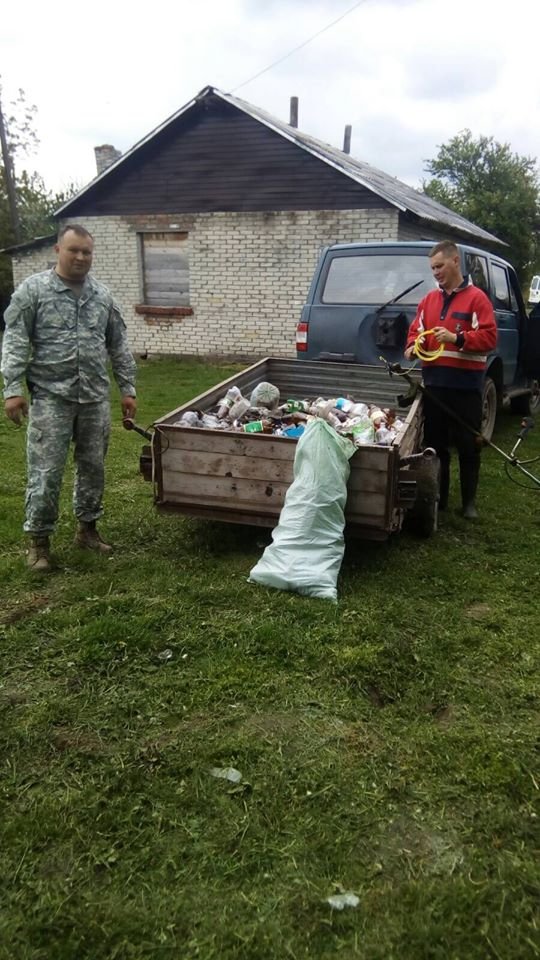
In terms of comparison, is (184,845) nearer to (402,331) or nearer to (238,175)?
(402,331)

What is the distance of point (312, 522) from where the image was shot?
3.79 metres

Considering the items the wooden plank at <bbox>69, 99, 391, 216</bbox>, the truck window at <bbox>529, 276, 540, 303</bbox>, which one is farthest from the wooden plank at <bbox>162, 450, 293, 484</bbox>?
the wooden plank at <bbox>69, 99, 391, 216</bbox>

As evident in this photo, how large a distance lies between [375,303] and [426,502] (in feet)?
8.55

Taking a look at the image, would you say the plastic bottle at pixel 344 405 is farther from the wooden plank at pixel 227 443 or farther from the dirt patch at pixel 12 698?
the dirt patch at pixel 12 698

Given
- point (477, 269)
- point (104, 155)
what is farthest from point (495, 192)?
point (477, 269)

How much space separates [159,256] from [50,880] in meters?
13.7

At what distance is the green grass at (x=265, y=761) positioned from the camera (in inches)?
74.2

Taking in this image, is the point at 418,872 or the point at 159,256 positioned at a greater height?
the point at 159,256

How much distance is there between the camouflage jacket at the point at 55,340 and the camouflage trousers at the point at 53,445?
82 mm

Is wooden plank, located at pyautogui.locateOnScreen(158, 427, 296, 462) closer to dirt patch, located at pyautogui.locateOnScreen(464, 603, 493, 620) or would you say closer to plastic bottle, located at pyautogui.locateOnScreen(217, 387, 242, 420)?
plastic bottle, located at pyautogui.locateOnScreen(217, 387, 242, 420)

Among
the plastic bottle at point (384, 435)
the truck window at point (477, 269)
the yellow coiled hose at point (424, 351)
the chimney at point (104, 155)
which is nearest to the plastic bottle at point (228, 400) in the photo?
the plastic bottle at point (384, 435)

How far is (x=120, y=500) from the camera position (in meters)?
5.43

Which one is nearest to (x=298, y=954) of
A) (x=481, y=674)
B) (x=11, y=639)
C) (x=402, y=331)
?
(x=481, y=674)

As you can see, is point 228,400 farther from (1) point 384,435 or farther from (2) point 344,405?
(1) point 384,435
